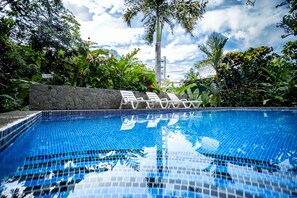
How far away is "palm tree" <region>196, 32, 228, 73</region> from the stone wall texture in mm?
8369

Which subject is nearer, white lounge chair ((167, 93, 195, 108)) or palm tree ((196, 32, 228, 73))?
white lounge chair ((167, 93, 195, 108))

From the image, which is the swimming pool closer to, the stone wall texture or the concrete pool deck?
the concrete pool deck

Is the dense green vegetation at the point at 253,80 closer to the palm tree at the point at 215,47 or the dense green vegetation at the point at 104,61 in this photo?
the dense green vegetation at the point at 104,61

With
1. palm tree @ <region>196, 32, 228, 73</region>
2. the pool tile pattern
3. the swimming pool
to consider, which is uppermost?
palm tree @ <region>196, 32, 228, 73</region>

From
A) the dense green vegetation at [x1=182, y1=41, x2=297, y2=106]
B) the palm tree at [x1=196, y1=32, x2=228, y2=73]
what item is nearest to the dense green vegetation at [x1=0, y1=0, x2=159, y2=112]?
the dense green vegetation at [x1=182, y1=41, x2=297, y2=106]

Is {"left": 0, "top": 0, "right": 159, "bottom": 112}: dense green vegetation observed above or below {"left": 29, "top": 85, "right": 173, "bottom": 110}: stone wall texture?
above

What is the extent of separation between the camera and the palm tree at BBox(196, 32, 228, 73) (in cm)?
1365

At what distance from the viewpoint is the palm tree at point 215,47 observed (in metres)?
13.6

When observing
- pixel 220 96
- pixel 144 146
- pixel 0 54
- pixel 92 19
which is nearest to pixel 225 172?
pixel 144 146

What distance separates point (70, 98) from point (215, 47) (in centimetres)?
1122

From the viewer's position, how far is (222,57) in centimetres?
1422

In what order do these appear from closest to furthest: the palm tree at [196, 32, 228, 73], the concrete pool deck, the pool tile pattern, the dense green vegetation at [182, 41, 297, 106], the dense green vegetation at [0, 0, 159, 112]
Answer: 1. the pool tile pattern
2. the concrete pool deck
3. the dense green vegetation at [0, 0, 159, 112]
4. the dense green vegetation at [182, 41, 297, 106]
5. the palm tree at [196, 32, 228, 73]

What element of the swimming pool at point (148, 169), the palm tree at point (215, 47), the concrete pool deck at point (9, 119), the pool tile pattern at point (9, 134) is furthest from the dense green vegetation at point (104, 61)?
the swimming pool at point (148, 169)

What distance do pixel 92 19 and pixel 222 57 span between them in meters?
10.2
